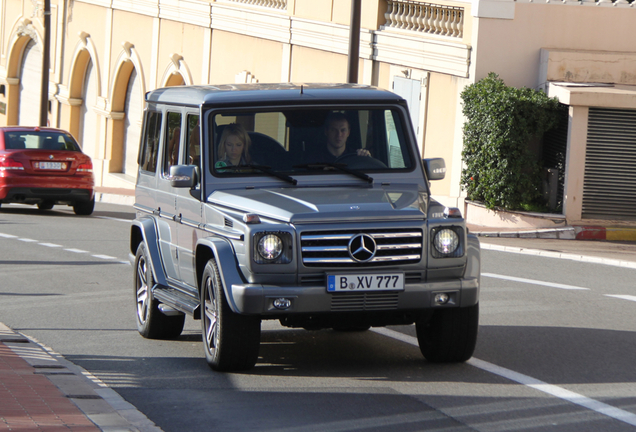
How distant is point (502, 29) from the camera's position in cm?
2191

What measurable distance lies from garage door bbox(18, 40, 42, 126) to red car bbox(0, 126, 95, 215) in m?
28.6

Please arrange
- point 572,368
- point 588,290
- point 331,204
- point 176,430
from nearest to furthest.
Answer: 1. point 176,430
2. point 331,204
3. point 572,368
4. point 588,290

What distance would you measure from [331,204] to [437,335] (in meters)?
1.24

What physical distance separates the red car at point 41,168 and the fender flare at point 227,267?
1582 cm

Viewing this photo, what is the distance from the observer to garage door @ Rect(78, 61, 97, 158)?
147ft

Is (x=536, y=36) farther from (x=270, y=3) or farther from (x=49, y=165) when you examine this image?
(x=270, y=3)

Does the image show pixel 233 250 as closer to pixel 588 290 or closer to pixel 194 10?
pixel 588 290

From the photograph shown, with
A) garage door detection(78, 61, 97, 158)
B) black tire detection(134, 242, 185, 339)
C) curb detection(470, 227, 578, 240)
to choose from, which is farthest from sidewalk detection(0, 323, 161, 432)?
garage door detection(78, 61, 97, 158)

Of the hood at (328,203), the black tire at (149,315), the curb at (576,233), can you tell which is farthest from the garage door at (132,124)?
the hood at (328,203)

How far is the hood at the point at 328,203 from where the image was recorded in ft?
23.5

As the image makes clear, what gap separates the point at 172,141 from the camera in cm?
897

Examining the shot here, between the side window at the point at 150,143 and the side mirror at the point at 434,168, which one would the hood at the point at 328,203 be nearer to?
the side mirror at the point at 434,168

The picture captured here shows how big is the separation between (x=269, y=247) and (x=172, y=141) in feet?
7.22

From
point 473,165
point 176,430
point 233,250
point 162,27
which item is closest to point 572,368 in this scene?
point 233,250
